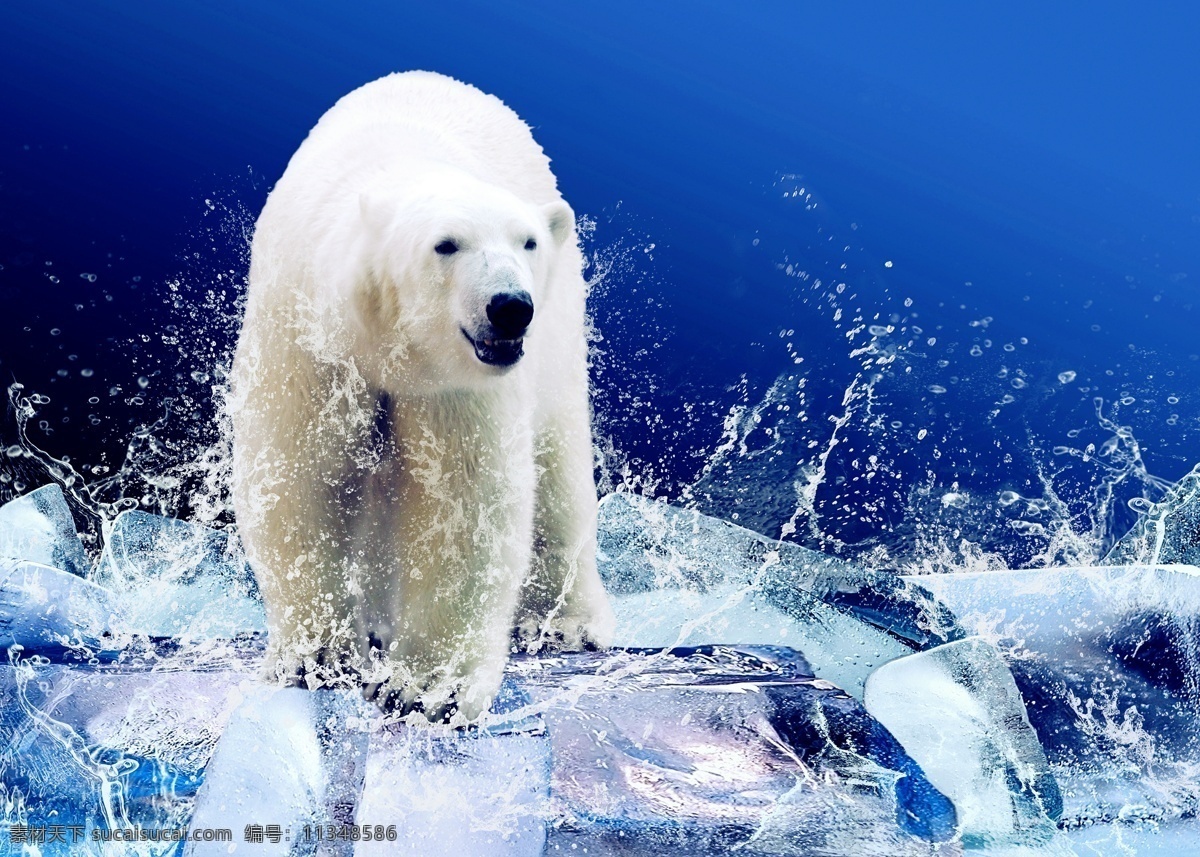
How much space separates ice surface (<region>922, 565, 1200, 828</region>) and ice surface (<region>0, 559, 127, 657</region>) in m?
2.84

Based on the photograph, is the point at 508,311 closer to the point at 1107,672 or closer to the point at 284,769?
the point at 284,769

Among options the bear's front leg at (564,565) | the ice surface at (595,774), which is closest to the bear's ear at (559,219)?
the bear's front leg at (564,565)

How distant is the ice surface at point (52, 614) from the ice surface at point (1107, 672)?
9.31 ft

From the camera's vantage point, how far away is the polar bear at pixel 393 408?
7.48 ft

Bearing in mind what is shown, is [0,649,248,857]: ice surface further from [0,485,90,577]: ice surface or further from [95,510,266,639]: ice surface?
[0,485,90,577]: ice surface

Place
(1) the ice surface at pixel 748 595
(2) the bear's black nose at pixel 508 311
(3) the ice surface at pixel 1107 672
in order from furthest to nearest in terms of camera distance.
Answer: (1) the ice surface at pixel 748 595 < (3) the ice surface at pixel 1107 672 < (2) the bear's black nose at pixel 508 311

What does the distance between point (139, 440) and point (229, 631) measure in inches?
29.2

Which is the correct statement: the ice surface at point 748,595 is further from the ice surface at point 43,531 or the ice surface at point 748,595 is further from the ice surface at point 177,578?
the ice surface at point 43,531

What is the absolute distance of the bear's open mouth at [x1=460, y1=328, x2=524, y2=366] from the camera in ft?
7.19

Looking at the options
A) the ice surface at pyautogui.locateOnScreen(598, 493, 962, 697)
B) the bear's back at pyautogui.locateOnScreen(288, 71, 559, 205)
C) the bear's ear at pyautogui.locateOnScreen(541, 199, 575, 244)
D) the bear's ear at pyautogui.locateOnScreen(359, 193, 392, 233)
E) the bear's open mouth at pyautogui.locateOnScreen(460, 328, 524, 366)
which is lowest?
the ice surface at pyautogui.locateOnScreen(598, 493, 962, 697)

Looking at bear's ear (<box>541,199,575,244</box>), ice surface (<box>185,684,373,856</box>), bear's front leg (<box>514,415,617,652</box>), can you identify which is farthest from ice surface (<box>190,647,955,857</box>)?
bear's ear (<box>541,199,575,244</box>)

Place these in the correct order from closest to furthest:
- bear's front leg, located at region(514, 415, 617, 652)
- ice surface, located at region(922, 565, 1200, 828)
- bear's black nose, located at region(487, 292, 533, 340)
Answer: bear's black nose, located at region(487, 292, 533, 340) → ice surface, located at region(922, 565, 1200, 828) → bear's front leg, located at region(514, 415, 617, 652)

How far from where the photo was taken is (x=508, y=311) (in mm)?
2139

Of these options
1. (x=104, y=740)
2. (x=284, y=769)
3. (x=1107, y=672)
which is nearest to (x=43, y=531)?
(x=104, y=740)
